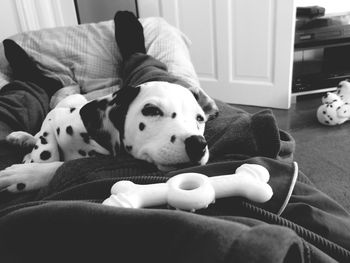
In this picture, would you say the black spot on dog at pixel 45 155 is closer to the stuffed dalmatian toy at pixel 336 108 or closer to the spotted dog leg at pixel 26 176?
the spotted dog leg at pixel 26 176

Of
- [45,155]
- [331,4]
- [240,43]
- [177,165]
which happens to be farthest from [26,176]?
[331,4]

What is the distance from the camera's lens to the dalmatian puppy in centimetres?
75

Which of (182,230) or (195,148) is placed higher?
(182,230)

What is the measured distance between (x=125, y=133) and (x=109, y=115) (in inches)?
2.8

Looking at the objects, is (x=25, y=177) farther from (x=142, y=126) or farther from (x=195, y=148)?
(x=195, y=148)

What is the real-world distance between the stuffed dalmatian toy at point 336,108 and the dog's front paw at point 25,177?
2030 mm

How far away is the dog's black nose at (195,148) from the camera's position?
72 cm

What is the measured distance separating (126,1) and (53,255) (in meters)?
3.09

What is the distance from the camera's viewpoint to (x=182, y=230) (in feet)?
1.15

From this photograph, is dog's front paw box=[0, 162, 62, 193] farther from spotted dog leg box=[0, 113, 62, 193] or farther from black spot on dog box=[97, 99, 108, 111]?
black spot on dog box=[97, 99, 108, 111]

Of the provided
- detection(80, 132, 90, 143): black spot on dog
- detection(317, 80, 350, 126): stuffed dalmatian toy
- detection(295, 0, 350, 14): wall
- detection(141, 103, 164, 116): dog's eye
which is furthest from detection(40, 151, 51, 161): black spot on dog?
detection(295, 0, 350, 14): wall

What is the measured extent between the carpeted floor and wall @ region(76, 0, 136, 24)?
5.96 ft

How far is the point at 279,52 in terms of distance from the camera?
8.52ft

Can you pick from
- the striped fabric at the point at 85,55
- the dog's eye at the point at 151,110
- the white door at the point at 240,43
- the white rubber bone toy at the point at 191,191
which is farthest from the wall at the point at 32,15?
the white rubber bone toy at the point at 191,191
